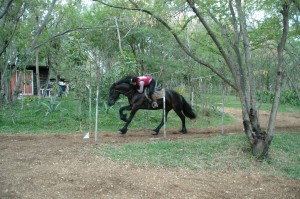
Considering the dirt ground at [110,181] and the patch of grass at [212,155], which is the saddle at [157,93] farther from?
the dirt ground at [110,181]

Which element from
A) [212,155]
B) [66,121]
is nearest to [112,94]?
[66,121]

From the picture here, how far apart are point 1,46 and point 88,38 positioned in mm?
7883

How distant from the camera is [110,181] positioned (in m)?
4.99

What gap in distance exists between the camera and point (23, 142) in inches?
318

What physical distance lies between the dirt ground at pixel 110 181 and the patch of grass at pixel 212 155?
33 centimetres

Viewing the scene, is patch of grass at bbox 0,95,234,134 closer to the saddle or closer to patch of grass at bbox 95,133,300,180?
the saddle

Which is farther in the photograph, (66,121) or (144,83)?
(66,121)

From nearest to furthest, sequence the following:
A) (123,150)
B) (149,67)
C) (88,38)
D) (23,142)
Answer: (123,150)
(23,142)
(88,38)
(149,67)

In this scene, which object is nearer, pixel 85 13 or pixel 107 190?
pixel 107 190

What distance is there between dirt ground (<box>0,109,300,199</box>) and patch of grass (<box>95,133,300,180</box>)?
12.9 inches

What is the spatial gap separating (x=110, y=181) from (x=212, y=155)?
2722mm

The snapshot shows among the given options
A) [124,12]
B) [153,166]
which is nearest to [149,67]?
[124,12]

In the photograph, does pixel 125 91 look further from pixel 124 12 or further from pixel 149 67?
pixel 149 67

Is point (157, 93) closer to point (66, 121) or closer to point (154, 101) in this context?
point (154, 101)
